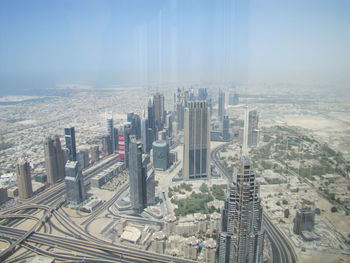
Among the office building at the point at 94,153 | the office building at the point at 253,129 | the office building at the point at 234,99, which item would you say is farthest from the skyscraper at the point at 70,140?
the office building at the point at 253,129

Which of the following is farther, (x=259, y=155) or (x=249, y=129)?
(x=249, y=129)

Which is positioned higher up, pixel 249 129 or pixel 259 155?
pixel 249 129

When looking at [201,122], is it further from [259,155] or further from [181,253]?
[181,253]

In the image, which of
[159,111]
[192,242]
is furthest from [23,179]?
[159,111]

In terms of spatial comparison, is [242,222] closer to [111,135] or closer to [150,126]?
[150,126]

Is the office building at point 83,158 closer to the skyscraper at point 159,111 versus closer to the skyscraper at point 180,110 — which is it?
the skyscraper at point 159,111

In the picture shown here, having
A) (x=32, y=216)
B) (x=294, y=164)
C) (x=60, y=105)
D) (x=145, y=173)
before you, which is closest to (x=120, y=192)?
(x=145, y=173)

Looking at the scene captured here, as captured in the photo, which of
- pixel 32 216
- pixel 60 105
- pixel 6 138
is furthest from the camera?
pixel 60 105
